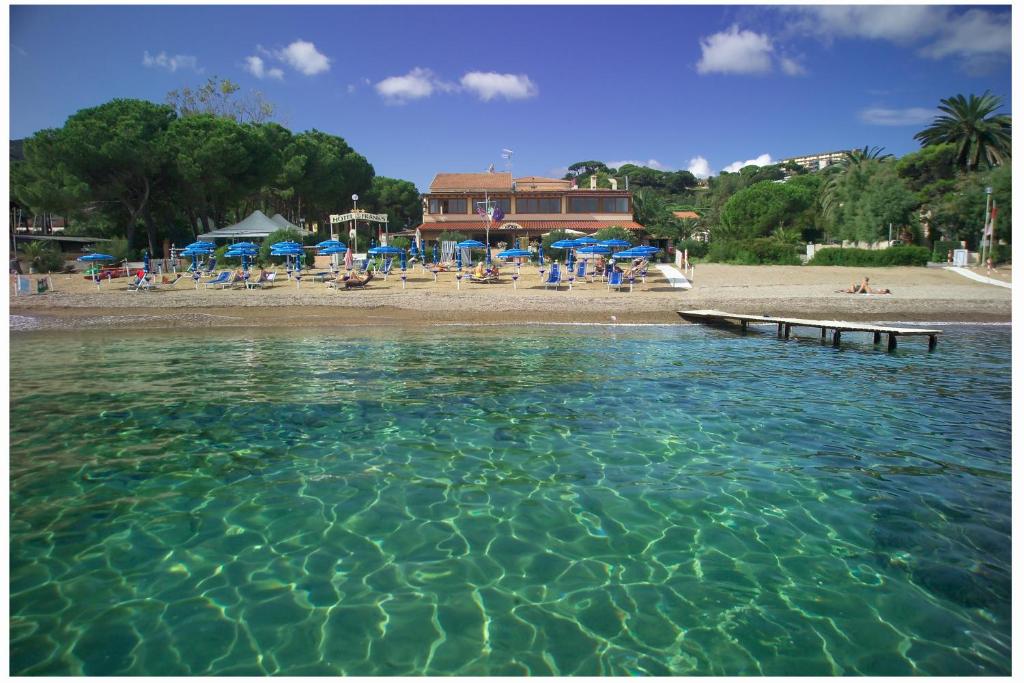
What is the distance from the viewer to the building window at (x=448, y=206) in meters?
49.0

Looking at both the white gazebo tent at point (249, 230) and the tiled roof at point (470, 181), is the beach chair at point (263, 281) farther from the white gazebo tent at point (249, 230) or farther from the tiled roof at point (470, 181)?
the tiled roof at point (470, 181)

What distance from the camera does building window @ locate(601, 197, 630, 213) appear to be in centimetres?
4788

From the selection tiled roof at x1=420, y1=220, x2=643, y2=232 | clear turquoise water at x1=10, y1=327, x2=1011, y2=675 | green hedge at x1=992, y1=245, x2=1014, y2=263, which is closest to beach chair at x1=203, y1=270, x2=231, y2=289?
clear turquoise water at x1=10, y1=327, x2=1011, y2=675

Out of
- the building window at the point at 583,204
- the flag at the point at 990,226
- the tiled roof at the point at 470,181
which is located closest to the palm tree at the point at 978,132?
the flag at the point at 990,226

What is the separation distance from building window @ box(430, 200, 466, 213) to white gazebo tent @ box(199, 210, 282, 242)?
15.1m

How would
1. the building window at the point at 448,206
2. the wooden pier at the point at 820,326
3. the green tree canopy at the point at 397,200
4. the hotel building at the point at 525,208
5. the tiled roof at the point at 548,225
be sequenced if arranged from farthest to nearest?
the green tree canopy at the point at 397,200
the building window at the point at 448,206
the hotel building at the point at 525,208
the tiled roof at the point at 548,225
the wooden pier at the point at 820,326

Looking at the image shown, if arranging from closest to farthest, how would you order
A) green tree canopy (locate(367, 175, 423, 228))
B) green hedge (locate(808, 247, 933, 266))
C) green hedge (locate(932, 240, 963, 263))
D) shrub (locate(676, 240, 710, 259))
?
green hedge (locate(808, 247, 933, 266)) < green hedge (locate(932, 240, 963, 263)) < shrub (locate(676, 240, 710, 259)) < green tree canopy (locate(367, 175, 423, 228))

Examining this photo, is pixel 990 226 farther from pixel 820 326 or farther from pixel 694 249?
pixel 820 326

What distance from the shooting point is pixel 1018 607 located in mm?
3164

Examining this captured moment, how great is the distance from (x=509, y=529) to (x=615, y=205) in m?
45.1

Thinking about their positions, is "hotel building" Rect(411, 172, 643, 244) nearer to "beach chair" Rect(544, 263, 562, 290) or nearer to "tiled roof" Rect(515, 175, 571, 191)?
"tiled roof" Rect(515, 175, 571, 191)

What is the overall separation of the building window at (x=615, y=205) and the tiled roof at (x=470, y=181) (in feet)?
25.1

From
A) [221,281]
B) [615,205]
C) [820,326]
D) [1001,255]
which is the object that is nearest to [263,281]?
[221,281]

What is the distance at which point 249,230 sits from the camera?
113 ft
